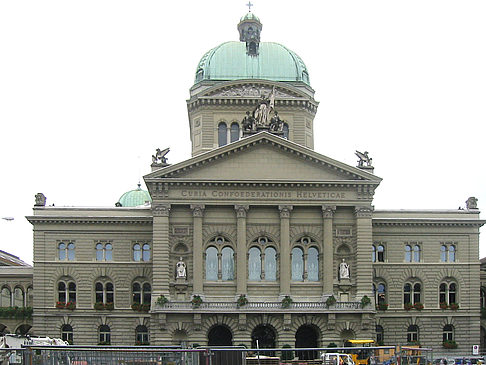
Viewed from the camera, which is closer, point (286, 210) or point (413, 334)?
point (286, 210)

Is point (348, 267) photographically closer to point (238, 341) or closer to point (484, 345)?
point (238, 341)

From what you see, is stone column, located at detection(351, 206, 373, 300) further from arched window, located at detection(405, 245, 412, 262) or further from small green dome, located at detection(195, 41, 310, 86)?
small green dome, located at detection(195, 41, 310, 86)

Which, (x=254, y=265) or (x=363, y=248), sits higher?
(x=363, y=248)

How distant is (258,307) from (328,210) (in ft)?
33.2

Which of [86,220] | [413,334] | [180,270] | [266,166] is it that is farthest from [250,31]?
[413,334]

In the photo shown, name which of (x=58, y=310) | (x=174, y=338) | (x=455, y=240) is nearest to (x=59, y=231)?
(x=58, y=310)

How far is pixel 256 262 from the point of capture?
238 feet

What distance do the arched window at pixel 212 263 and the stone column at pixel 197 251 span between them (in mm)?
1140

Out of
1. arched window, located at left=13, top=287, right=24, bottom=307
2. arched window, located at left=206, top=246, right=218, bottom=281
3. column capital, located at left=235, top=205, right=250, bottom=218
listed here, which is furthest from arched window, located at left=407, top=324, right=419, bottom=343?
arched window, located at left=13, top=287, right=24, bottom=307

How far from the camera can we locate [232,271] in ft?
236

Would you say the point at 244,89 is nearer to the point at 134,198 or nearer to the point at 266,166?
the point at 266,166

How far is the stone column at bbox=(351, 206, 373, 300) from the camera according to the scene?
234ft

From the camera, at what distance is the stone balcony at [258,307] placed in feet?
226

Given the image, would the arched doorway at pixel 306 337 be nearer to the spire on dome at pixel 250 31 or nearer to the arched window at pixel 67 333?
the arched window at pixel 67 333
